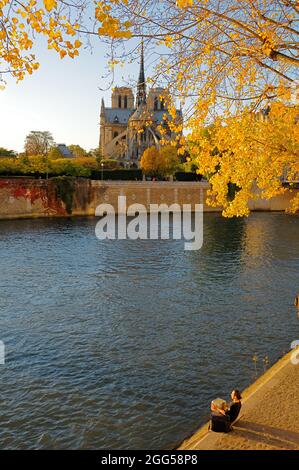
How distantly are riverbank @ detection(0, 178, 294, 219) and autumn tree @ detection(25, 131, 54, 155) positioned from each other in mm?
52858

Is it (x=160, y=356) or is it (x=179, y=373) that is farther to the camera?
(x=160, y=356)

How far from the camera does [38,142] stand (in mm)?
125812

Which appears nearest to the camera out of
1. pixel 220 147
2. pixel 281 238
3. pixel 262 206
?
pixel 220 147

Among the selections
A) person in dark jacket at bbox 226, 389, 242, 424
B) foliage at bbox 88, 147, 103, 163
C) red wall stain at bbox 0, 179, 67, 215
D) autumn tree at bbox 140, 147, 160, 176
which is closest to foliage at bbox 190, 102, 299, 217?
person in dark jacket at bbox 226, 389, 242, 424

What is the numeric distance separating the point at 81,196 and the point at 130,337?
5358 cm

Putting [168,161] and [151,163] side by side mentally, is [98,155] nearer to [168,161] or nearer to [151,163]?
[151,163]

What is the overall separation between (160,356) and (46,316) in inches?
265

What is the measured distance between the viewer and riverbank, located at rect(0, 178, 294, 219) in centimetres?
6291

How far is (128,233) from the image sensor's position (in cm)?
4916

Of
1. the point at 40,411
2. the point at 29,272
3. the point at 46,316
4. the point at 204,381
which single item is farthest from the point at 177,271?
the point at 40,411

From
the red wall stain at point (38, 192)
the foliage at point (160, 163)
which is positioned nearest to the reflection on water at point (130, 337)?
the red wall stain at point (38, 192)

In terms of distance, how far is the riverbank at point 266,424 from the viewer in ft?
27.5

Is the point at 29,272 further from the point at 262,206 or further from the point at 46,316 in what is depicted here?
the point at 262,206

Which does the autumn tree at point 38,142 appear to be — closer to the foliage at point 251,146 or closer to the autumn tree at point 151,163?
the autumn tree at point 151,163
